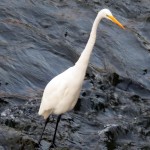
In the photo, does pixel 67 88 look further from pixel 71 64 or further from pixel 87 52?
pixel 71 64

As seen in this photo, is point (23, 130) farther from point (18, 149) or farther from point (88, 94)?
point (88, 94)

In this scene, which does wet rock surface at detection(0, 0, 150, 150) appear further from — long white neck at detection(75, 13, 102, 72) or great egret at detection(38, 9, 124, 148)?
long white neck at detection(75, 13, 102, 72)

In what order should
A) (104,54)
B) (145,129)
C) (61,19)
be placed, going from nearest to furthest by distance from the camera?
(145,129), (104,54), (61,19)

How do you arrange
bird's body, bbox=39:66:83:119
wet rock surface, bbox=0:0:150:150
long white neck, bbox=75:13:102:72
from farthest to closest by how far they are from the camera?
wet rock surface, bbox=0:0:150:150 < bird's body, bbox=39:66:83:119 < long white neck, bbox=75:13:102:72

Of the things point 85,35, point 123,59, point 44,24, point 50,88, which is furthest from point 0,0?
point 50,88

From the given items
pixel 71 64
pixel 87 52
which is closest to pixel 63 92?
pixel 87 52

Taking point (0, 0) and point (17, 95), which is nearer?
point (17, 95)

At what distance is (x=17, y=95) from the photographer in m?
8.59

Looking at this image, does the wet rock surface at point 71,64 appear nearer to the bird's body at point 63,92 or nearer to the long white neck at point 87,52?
the bird's body at point 63,92

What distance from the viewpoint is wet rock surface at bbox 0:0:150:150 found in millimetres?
7879

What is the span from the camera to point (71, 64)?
10.0 m

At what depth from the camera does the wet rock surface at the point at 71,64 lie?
25.8 ft

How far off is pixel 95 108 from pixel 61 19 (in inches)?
125

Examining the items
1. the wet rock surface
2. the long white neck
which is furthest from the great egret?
the wet rock surface
